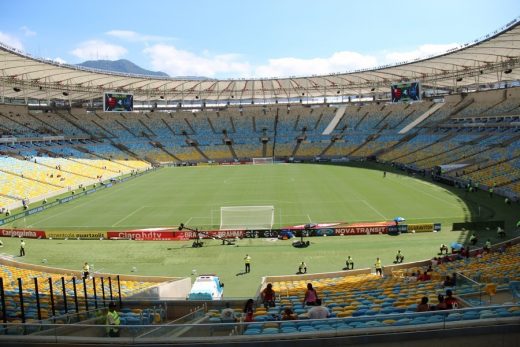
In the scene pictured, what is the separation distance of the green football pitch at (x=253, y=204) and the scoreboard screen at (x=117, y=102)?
42.2 feet

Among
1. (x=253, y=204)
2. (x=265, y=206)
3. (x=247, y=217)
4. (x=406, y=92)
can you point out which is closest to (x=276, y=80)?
(x=406, y=92)

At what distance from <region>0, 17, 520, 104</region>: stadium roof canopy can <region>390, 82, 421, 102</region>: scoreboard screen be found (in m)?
5.70

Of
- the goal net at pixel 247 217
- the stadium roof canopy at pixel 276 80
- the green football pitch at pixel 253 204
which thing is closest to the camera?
the green football pitch at pixel 253 204

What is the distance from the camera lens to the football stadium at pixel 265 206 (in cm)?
880

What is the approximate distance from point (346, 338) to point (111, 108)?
61580mm

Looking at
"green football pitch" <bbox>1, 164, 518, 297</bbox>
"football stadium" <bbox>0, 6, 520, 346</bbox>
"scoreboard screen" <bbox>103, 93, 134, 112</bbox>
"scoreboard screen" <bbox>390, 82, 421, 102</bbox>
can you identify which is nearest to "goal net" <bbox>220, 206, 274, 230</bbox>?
"football stadium" <bbox>0, 6, 520, 346</bbox>

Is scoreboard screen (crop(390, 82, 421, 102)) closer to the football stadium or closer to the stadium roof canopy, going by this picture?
the football stadium

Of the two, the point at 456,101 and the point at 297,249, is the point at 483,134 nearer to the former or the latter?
the point at 456,101

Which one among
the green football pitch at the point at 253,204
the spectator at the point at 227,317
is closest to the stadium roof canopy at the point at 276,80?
the green football pitch at the point at 253,204

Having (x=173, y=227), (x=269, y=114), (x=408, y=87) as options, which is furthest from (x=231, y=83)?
(x=173, y=227)

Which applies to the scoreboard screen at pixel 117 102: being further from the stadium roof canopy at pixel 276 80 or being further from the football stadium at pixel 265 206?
the stadium roof canopy at pixel 276 80

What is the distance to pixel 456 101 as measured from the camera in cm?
7644

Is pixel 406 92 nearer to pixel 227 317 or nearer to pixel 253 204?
pixel 253 204

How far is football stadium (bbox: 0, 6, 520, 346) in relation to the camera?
8.80 metres
